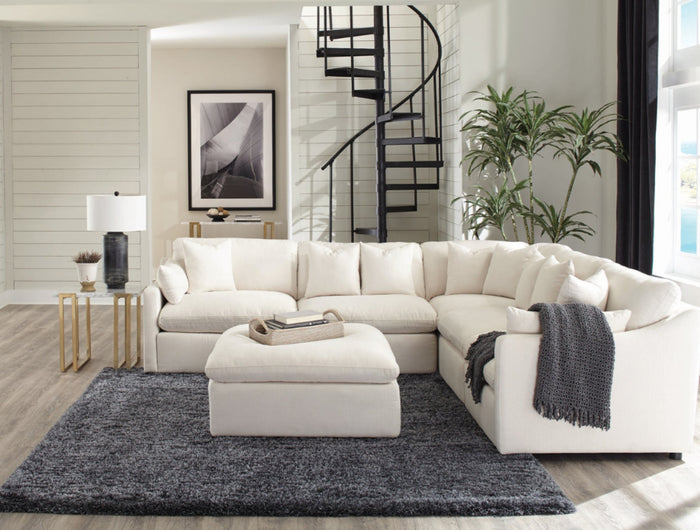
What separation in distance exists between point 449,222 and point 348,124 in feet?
4.99

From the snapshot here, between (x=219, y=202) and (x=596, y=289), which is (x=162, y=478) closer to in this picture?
(x=596, y=289)

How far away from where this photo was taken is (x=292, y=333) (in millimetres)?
3943

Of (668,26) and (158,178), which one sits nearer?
(668,26)

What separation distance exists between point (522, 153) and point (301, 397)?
3.35m

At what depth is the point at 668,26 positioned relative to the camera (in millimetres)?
5387

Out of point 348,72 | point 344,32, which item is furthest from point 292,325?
point 344,32

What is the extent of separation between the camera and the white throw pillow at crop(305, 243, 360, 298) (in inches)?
211

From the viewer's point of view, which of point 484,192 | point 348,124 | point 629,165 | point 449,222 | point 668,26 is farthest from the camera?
point 348,124

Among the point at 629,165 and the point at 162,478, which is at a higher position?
the point at 629,165

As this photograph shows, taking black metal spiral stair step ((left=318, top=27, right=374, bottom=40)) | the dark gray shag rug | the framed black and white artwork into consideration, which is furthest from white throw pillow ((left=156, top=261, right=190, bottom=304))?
the framed black and white artwork

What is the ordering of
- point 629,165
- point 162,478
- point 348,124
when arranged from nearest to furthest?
point 162,478
point 629,165
point 348,124

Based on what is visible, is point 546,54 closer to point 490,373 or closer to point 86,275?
point 490,373

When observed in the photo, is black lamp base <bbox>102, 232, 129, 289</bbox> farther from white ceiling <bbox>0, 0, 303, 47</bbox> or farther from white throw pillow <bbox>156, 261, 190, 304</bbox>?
white ceiling <bbox>0, 0, 303, 47</bbox>

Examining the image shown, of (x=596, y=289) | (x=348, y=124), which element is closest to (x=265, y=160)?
(x=348, y=124)
